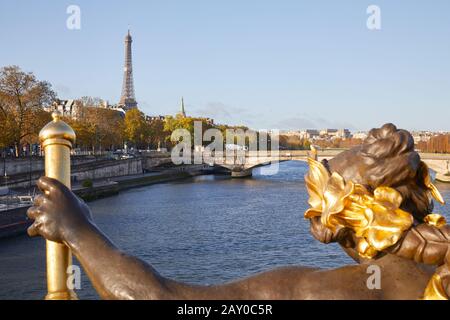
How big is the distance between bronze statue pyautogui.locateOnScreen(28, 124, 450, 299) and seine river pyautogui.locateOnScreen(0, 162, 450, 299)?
6702mm

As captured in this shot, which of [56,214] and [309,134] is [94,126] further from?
[309,134]

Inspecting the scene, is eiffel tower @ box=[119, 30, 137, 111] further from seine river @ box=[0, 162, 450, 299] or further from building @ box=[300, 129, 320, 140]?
seine river @ box=[0, 162, 450, 299]

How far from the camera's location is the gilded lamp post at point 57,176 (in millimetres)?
1313

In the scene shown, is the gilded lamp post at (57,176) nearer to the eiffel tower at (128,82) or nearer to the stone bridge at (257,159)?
the stone bridge at (257,159)

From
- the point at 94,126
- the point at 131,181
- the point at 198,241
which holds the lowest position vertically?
the point at 198,241

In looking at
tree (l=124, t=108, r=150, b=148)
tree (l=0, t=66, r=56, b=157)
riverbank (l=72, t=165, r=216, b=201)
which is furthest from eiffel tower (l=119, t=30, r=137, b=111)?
tree (l=0, t=66, r=56, b=157)

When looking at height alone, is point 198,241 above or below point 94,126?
below

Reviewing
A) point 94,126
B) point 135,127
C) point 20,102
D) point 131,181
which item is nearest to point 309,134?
point 135,127

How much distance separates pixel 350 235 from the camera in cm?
125

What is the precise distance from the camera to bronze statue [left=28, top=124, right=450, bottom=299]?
45.9 inches

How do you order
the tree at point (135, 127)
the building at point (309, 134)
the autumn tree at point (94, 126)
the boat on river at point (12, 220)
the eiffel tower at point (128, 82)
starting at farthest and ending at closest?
1. the building at point (309, 134)
2. the eiffel tower at point (128, 82)
3. the tree at point (135, 127)
4. the autumn tree at point (94, 126)
5. the boat on river at point (12, 220)

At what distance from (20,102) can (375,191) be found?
2379 cm

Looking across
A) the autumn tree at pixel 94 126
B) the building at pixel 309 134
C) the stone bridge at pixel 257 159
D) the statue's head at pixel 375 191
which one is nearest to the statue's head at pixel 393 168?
the statue's head at pixel 375 191

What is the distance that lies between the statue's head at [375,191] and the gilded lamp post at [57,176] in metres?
0.61
